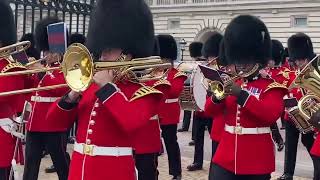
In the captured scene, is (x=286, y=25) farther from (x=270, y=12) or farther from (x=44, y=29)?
(x=44, y=29)

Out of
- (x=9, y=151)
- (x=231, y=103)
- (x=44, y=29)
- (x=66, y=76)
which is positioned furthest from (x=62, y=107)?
(x=44, y=29)

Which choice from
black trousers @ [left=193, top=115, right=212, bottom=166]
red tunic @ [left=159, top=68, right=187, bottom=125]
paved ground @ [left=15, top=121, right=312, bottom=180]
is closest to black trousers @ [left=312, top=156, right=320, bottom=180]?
paved ground @ [left=15, top=121, right=312, bottom=180]

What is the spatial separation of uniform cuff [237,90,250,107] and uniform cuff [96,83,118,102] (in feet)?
4.00

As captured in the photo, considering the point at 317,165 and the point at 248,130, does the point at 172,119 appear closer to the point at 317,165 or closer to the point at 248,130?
the point at 317,165

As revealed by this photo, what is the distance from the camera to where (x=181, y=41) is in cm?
3175

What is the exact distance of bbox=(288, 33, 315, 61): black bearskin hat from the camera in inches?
305

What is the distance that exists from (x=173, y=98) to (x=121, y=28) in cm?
329

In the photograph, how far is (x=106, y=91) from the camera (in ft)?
9.83

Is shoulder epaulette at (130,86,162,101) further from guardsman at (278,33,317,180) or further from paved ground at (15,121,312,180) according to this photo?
paved ground at (15,121,312,180)

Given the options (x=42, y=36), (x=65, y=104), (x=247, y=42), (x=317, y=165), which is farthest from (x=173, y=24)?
(x=65, y=104)

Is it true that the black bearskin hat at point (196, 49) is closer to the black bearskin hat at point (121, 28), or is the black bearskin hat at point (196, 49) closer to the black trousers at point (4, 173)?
the black trousers at point (4, 173)

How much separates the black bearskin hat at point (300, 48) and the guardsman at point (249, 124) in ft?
11.5

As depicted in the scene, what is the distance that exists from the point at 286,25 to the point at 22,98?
25.8m

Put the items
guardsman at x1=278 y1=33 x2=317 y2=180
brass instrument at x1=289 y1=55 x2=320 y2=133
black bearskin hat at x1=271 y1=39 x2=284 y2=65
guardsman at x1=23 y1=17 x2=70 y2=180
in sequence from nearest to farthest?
brass instrument at x1=289 y1=55 x2=320 y2=133 < guardsman at x1=23 y1=17 x2=70 y2=180 < guardsman at x1=278 y1=33 x2=317 y2=180 < black bearskin hat at x1=271 y1=39 x2=284 y2=65
